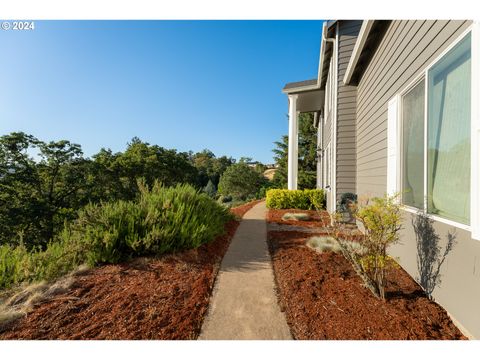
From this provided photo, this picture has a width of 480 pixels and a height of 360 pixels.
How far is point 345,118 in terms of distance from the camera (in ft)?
19.1

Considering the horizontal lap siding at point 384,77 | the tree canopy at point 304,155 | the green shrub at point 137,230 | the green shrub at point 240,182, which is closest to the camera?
the horizontal lap siding at point 384,77

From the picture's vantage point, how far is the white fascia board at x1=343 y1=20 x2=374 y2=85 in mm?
3831

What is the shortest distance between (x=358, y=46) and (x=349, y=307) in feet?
15.8

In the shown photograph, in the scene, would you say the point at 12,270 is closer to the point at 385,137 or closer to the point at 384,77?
the point at 385,137

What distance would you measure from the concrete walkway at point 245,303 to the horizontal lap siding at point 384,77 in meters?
2.69

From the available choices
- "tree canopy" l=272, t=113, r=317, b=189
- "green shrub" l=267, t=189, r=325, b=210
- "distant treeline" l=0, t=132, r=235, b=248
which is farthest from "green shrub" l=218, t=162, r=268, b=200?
"green shrub" l=267, t=189, r=325, b=210

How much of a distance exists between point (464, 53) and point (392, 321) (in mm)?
2564

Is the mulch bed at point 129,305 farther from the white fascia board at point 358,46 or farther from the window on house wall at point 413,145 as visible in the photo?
the white fascia board at point 358,46

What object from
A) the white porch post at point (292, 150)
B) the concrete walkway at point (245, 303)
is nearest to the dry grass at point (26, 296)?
the concrete walkway at point (245, 303)

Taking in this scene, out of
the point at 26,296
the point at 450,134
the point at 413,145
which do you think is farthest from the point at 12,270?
the point at 413,145

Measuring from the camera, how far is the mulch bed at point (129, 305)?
6.17 ft

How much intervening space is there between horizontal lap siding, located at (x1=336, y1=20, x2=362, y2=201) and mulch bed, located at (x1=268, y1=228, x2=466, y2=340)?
3072 millimetres
